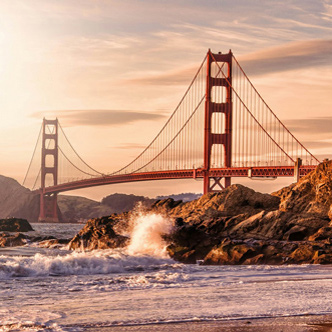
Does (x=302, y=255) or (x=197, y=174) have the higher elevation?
(x=197, y=174)

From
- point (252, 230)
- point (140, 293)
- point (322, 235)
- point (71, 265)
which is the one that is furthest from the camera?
point (252, 230)

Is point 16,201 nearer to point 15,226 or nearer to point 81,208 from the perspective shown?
point 81,208

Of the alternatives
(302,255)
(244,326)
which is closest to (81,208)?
(302,255)

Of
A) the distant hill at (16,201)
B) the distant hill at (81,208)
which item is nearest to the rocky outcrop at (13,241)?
the distant hill at (16,201)

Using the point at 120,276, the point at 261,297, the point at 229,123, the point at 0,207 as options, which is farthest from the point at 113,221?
the point at 0,207

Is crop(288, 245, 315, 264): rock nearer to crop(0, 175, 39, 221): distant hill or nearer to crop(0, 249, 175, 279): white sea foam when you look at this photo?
crop(0, 249, 175, 279): white sea foam

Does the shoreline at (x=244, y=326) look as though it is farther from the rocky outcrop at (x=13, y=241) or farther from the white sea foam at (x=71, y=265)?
the rocky outcrop at (x=13, y=241)
